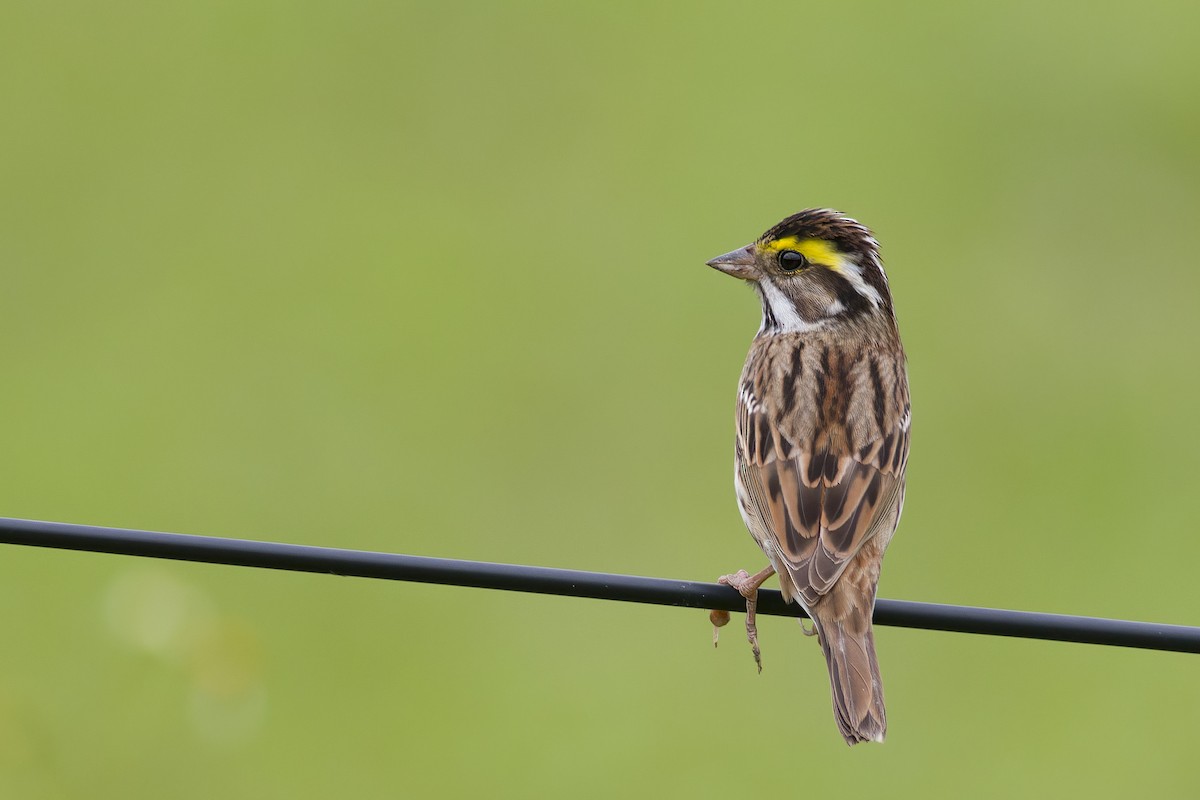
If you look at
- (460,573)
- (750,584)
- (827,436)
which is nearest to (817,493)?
(827,436)

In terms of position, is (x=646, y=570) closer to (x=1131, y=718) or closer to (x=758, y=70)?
(x=1131, y=718)

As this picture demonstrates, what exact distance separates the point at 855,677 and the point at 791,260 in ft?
7.55

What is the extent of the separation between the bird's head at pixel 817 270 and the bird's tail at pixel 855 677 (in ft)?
6.21

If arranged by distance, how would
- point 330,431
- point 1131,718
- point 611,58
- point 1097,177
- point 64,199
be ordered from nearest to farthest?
point 1131,718, point 330,431, point 64,199, point 1097,177, point 611,58

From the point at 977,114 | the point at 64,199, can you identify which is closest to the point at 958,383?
the point at 977,114

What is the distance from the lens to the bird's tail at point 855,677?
6.27m

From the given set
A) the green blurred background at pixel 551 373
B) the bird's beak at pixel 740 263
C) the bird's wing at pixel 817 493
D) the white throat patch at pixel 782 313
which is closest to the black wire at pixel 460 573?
the bird's wing at pixel 817 493

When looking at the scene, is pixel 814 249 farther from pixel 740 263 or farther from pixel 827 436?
pixel 827 436

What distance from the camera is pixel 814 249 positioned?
806 centimetres

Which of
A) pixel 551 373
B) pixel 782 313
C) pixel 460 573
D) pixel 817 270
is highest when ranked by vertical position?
pixel 817 270

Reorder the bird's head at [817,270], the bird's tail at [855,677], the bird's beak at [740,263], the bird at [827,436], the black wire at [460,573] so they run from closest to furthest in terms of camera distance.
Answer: the black wire at [460,573]
the bird's tail at [855,677]
the bird at [827,436]
the bird's head at [817,270]
the bird's beak at [740,263]

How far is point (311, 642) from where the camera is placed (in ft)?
40.4

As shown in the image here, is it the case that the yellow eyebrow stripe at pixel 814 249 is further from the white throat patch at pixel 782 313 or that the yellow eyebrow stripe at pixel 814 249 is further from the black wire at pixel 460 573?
the black wire at pixel 460 573

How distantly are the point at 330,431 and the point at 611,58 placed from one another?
6471 mm
